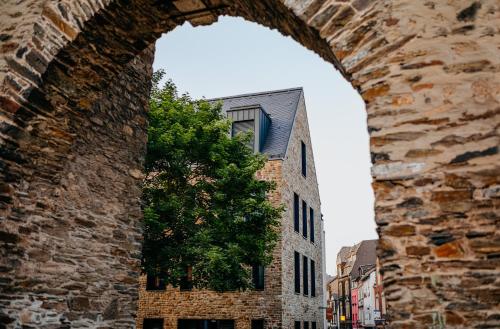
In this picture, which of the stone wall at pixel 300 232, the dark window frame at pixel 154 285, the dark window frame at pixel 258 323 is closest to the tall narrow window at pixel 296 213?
the stone wall at pixel 300 232

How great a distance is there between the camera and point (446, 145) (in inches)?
103

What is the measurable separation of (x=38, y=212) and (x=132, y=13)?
8.65 feet

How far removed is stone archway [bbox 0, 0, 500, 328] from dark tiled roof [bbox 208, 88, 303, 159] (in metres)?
8.97

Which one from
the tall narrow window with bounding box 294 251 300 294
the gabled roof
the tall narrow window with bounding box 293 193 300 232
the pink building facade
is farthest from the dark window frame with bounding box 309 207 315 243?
the pink building facade

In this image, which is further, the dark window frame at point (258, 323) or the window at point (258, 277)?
the window at point (258, 277)

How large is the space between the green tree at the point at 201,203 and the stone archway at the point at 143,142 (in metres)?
3.25

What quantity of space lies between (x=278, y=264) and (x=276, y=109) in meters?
7.15

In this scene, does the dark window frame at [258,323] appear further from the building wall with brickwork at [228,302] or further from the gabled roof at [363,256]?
the gabled roof at [363,256]

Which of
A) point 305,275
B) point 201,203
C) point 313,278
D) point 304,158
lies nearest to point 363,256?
point 313,278

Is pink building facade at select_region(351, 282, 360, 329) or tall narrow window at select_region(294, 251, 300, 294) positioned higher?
tall narrow window at select_region(294, 251, 300, 294)

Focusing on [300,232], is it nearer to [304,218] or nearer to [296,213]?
[296,213]

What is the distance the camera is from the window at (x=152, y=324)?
47.7ft

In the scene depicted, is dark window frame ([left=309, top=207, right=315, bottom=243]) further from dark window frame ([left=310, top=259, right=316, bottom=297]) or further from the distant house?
the distant house

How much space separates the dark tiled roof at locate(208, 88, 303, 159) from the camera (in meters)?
16.0
